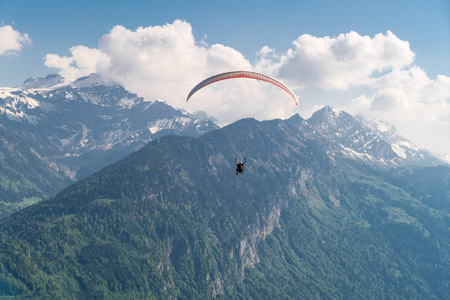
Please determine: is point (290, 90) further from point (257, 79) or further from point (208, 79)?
point (208, 79)

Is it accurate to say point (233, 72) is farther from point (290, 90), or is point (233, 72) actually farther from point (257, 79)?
point (290, 90)

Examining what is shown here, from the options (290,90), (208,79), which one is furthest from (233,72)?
(290,90)

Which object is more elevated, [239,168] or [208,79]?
[208,79]

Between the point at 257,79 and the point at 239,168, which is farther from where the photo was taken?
the point at 257,79

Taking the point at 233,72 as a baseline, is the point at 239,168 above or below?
below

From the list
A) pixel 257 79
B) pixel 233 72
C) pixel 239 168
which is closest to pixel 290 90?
pixel 257 79

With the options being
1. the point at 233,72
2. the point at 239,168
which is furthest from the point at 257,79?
the point at 239,168

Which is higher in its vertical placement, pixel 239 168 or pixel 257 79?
pixel 257 79

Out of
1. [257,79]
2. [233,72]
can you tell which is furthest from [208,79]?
[257,79]
